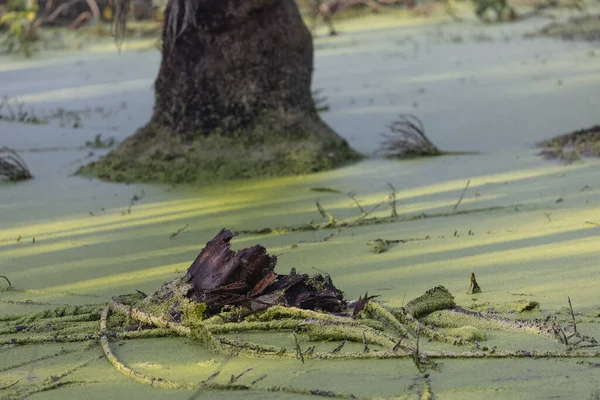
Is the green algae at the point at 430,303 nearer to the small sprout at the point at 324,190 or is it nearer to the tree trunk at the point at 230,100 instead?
the small sprout at the point at 324,190

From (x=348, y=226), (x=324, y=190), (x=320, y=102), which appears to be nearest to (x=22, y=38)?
(x=320, y=102)

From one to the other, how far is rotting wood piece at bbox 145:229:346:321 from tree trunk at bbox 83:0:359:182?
2.53 meters

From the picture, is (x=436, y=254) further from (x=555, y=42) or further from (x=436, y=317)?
(x=555, y=42)

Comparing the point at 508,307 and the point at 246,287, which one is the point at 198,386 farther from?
the point at 508,307

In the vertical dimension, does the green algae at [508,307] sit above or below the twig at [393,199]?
above

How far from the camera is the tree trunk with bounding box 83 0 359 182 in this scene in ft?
18.1

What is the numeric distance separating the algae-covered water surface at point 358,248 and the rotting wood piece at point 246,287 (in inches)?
4.2

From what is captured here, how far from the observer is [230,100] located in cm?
559

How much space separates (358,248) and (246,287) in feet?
3.28

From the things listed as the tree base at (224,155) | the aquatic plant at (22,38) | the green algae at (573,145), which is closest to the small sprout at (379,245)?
the tree base at (224,155)

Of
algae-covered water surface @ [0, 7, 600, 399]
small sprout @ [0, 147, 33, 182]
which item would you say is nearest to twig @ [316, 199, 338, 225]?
algae-covered water surface @ [0, 7, 600, 399]

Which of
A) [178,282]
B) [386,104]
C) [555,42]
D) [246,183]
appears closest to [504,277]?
[178,282]

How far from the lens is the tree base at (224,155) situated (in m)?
5.46

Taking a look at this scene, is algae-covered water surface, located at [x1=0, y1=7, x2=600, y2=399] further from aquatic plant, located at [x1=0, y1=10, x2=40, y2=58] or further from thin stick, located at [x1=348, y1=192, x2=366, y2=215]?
aquatic plant, located at [x1=0, y1=10, x2=40, y2=58]
